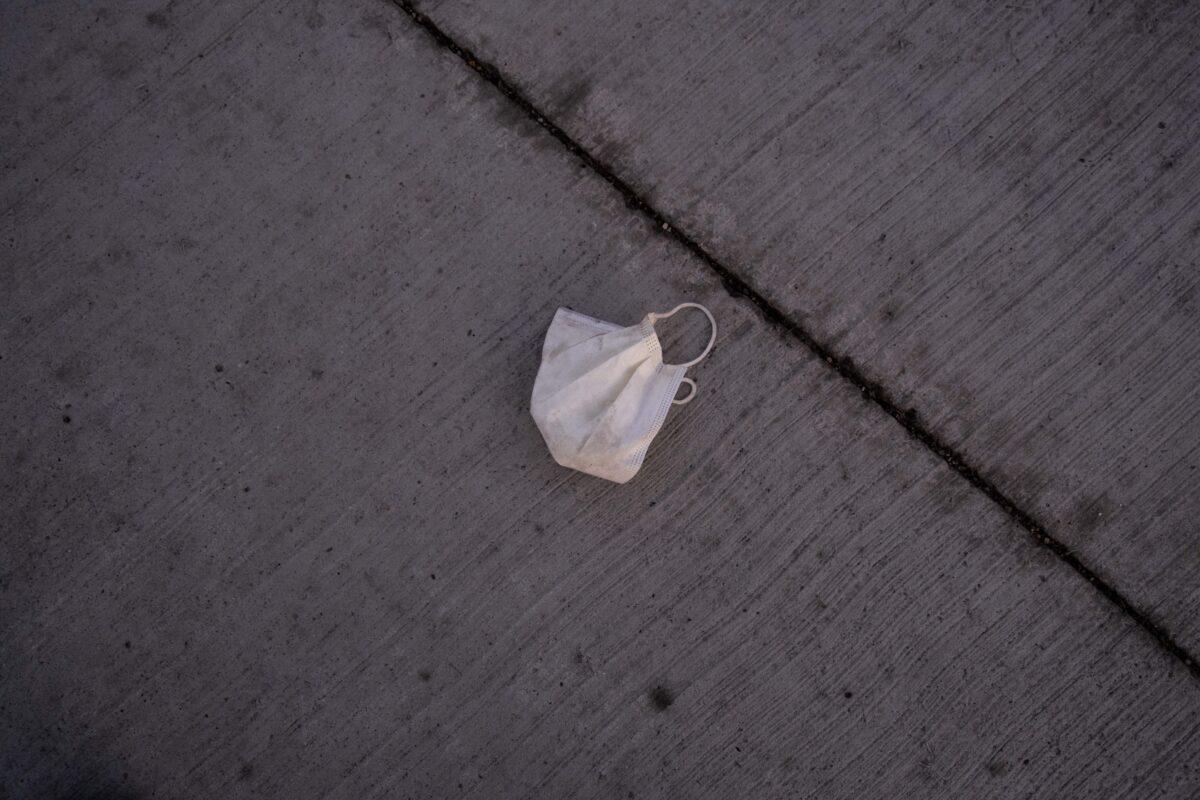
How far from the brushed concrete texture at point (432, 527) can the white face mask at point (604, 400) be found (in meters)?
0.12

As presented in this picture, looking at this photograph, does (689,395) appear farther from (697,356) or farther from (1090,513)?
(1090,513)

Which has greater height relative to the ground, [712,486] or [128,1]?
[128,1]

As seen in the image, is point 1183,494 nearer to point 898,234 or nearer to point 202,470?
point 898,234

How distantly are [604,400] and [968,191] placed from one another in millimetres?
1370

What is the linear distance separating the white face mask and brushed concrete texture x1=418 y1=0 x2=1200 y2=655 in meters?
0.48

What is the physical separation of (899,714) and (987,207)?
162 centimetres

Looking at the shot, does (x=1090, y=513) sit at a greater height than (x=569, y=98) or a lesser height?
lesser

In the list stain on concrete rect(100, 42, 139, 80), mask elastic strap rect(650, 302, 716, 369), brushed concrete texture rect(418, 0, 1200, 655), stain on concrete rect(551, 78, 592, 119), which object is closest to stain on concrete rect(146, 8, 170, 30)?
stain on concrete rect(100, 42, 139, 80)

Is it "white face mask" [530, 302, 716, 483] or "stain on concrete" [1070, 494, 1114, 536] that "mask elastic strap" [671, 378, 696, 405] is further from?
"stain on concrete" [1070, 494, 1114, 536]

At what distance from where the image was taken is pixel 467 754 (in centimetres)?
254

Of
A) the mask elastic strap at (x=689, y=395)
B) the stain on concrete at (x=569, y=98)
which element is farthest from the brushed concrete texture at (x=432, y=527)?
the stain on concrete at (x=569, y=98)

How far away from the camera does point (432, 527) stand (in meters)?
2.62

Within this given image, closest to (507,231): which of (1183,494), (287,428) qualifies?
(287,428)

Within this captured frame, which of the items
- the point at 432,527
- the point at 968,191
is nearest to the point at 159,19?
the point at 432,527
